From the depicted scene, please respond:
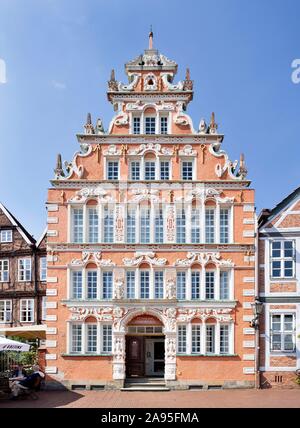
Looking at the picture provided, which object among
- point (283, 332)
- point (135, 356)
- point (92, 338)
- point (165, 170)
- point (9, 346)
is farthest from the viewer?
point (135, 356)

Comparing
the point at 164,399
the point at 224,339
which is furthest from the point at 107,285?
the point at 164,399

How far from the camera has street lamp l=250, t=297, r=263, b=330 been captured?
21.9 metres

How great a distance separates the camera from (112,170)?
932 inches

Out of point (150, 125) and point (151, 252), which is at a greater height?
point (150, 125)

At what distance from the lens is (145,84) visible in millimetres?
24141

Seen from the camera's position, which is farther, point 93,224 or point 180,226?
point 93,224

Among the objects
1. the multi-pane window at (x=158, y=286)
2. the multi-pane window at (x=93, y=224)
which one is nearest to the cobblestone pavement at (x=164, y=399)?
the multi-pane window at (x=158, y=286)

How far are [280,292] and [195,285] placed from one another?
138 inches

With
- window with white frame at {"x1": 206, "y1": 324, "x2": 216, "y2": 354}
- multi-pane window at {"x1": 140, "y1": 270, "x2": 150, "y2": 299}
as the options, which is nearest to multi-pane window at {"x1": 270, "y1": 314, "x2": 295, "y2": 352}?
window with white frame at {"x1": 206, "y1": 324, "x2": 216, "y2": 354}

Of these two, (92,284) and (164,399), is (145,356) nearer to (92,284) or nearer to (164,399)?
(92,284)

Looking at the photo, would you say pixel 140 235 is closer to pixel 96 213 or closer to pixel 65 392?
pixel 96 213

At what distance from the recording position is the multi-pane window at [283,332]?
22.3 m

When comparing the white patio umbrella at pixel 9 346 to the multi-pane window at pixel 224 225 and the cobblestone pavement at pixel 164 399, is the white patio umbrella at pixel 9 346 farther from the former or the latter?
the multi-pane window at pixel 224 225

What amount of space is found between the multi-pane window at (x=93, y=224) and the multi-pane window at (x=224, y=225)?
5.28 metres
